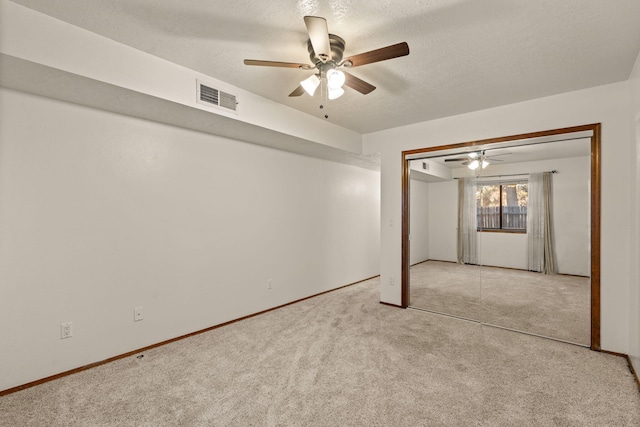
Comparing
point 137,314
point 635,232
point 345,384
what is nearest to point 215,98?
point 137,314

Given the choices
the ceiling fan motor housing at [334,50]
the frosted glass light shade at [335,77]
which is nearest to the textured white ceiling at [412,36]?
the ceiling fan motor housing at [334,50]

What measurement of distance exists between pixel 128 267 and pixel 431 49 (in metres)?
3.23

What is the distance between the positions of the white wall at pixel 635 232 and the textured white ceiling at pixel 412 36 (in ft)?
0.77

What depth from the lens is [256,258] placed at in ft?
12.8

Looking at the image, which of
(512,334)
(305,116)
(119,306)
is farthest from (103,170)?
(512,334)

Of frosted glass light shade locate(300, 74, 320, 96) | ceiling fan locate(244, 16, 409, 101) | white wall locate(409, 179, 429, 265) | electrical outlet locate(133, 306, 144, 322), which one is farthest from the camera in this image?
white wall locate(409, 179, 429, 265)

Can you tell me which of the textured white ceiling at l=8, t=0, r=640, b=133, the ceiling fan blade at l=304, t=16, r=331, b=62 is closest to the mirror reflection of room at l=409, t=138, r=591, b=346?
the textured white ceiling at l=8, t=0, r=640, b=133

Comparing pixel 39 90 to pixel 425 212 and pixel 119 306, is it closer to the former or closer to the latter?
pixel 119 306

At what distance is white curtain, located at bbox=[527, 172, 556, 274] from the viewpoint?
357 centimetres

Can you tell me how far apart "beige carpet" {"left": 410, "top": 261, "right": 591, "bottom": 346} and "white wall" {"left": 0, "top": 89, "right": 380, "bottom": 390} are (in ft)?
6.60

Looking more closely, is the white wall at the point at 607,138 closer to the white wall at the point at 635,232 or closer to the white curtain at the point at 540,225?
the white wall at the point at 635,232

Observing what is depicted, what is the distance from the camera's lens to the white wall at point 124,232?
2258 millimetres

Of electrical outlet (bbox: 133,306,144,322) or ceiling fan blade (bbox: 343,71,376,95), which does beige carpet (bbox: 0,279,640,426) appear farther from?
ceiling fan blade (bbox: 343,71,376,95)

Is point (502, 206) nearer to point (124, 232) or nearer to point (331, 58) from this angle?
point (331, 58)
